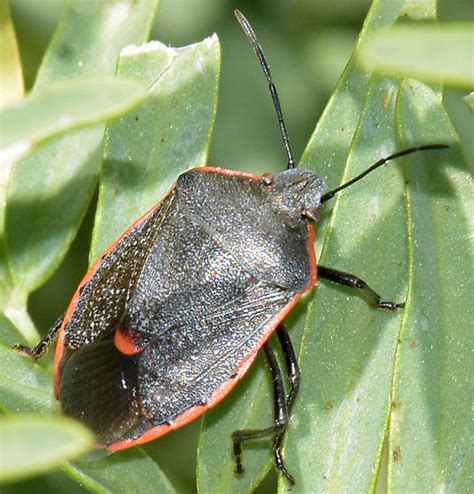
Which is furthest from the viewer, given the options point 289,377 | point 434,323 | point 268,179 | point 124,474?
point 268,179

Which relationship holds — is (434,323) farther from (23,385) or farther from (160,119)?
(23,385)

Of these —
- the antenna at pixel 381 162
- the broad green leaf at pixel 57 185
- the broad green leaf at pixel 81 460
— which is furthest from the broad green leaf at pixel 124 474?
the antenna at pixel 381 162

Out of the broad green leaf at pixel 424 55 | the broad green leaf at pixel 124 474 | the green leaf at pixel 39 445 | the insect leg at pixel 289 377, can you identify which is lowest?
the broad green leaf at pixel 124 474

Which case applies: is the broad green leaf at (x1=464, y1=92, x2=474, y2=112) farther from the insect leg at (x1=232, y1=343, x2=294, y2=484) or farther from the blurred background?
the blurred background

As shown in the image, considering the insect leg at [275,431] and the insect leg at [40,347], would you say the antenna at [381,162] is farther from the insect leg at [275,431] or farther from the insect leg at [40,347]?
the insect leg at [40,347]

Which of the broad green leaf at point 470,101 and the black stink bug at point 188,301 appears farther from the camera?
the black stink bug at point 188,301

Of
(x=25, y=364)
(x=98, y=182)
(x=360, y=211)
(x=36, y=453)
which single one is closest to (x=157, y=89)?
(x=98, y=182)

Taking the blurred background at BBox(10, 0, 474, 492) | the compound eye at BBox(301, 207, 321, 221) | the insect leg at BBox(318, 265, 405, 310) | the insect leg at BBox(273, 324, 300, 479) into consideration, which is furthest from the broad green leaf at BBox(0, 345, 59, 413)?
the blurred background at BBox(10, 0, 474, 492)

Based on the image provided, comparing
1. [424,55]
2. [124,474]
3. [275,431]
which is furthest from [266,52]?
[424,55]
